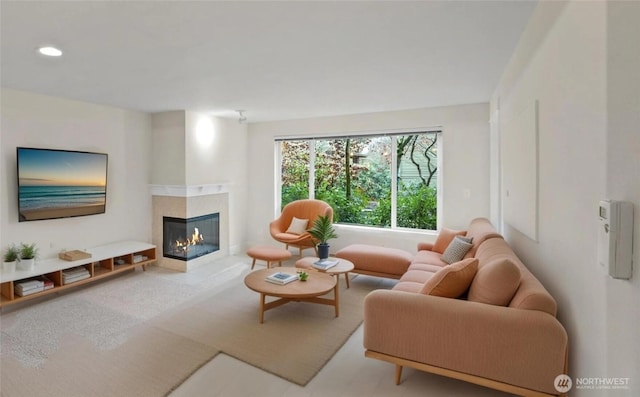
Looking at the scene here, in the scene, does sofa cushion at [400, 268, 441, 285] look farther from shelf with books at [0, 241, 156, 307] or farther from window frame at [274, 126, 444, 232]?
shelf with books at [0, 241, 156, 307]

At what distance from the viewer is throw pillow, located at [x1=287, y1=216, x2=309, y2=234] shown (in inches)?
207

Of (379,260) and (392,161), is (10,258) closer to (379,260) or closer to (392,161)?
(379,260)

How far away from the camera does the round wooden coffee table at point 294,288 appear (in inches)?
116

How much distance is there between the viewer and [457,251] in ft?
11.2

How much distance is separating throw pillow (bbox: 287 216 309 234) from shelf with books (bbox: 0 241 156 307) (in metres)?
2.08

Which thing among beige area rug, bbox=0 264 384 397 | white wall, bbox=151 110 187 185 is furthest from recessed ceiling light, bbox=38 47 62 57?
beige area rug, bbox=0 264 384 397

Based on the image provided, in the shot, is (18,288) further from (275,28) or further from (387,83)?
(387,83)

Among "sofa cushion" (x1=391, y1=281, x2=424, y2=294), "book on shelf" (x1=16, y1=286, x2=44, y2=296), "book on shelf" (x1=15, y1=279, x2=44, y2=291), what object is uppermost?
"sofa cushion" (x1=391, y1=281, x2=424, y2=294)

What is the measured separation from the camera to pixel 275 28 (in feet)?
7.11

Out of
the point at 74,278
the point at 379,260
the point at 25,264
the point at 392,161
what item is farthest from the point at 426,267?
the point at 25,264

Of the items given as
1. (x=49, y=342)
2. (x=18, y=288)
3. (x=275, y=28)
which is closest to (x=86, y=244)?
(x=18, y=288)

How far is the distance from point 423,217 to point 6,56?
16.4 feet

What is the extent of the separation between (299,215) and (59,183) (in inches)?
130

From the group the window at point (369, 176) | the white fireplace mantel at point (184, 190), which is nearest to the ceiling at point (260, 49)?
the window at point (369, 176)
